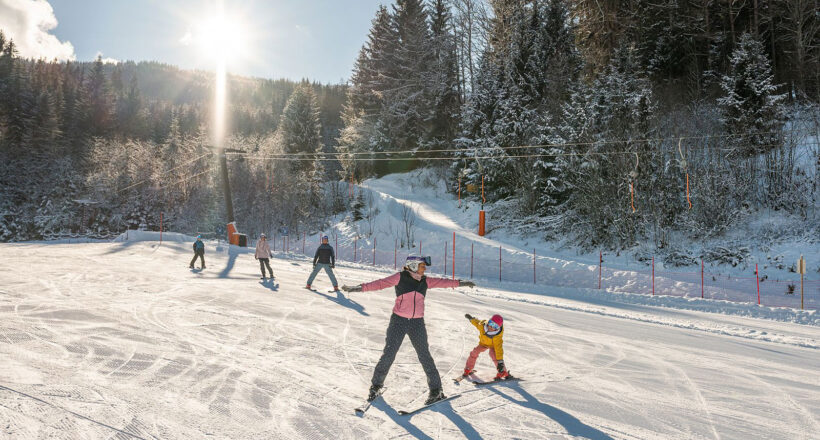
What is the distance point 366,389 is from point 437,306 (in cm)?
679

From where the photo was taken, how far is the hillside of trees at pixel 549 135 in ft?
74.3

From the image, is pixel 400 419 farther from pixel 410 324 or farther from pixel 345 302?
pixel 345 302

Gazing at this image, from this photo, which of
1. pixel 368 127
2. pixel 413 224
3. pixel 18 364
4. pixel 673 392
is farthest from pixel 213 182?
pixel 673 392

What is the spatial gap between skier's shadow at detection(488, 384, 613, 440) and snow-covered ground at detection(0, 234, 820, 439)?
0.02 meters

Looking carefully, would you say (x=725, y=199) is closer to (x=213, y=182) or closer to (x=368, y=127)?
(x=368, y=127)

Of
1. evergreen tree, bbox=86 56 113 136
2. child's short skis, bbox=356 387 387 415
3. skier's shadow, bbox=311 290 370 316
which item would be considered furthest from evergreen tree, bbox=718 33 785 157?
evergreen tree, bbox=86 56 113 136

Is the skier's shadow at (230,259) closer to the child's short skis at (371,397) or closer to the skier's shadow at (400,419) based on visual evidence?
the child's short skis at (371,397)

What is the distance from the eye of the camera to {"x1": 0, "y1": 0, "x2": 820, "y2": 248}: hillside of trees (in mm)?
22656

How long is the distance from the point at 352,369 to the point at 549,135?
2514 cm

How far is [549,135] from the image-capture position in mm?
28984

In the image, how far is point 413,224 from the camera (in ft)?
103

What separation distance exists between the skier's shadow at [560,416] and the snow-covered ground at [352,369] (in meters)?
0.02

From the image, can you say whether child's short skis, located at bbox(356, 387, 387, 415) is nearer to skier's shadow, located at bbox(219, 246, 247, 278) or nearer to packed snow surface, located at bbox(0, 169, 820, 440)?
packed snow surface, located at bbox(0, 169, 820, 440)

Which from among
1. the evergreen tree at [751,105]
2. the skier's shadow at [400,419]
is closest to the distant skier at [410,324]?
A: the skier's shadow at [400,419]
